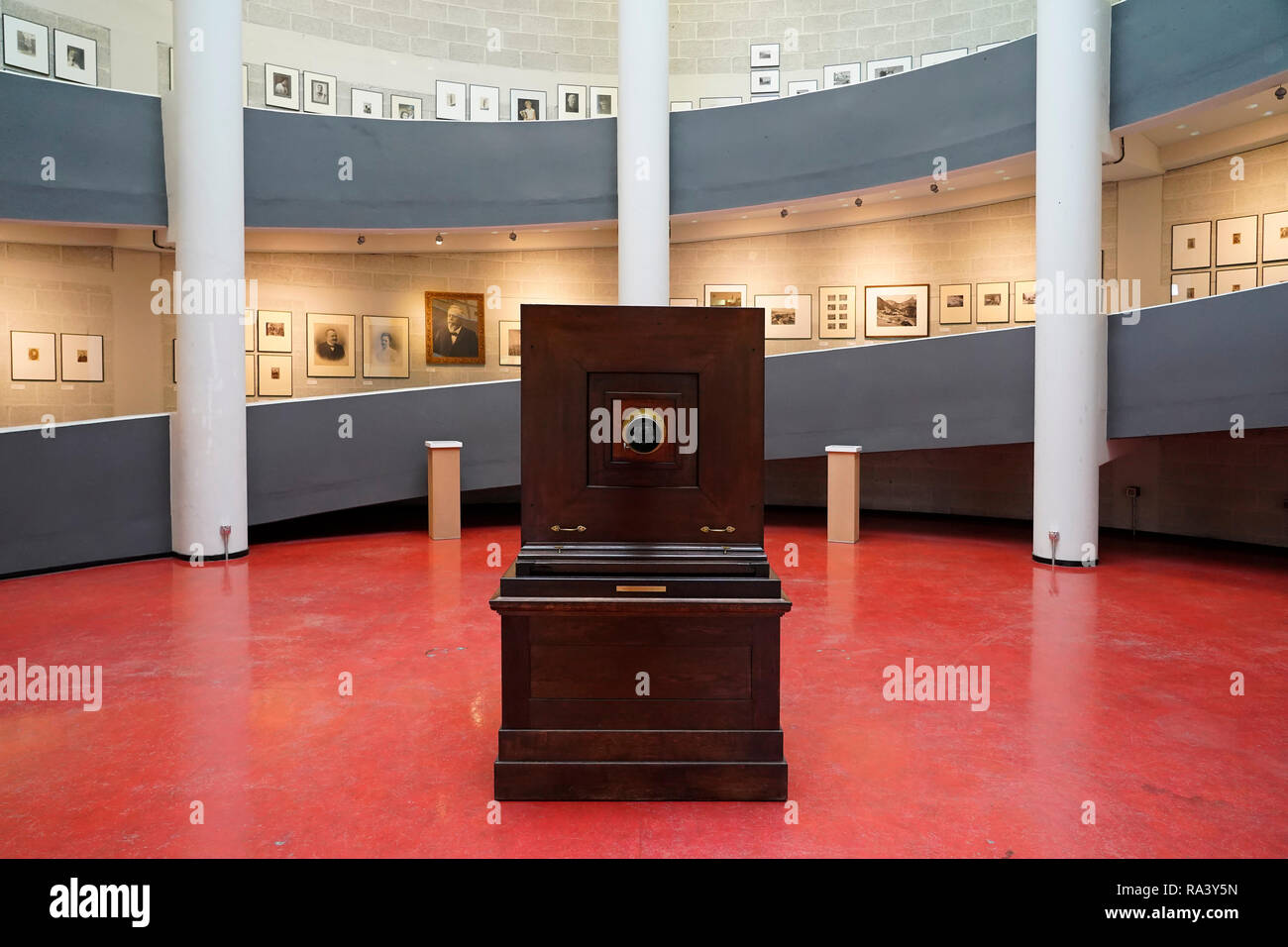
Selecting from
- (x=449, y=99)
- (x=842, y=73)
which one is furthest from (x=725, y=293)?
(x=449, y=99)

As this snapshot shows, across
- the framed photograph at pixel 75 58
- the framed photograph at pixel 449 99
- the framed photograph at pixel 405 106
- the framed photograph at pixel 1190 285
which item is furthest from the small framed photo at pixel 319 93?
the framed photograph at pixel 1190 285

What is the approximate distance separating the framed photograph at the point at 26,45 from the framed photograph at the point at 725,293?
11.4 m

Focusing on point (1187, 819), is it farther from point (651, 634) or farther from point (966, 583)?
point (966, 583)

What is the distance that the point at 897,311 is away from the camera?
1614 cm

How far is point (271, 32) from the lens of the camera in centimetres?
1543

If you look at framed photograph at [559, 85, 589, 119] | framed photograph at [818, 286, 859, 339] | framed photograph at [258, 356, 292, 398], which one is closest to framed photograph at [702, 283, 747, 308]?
framed photograph at [818, 286, 859, 339]

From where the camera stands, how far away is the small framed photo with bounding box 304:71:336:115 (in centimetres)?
1585

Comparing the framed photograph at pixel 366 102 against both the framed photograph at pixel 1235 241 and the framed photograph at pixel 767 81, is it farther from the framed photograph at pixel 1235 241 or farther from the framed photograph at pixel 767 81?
the framed photograph at pixel 1235 241

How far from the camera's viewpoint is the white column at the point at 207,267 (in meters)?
11.2

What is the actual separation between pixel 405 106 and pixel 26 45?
5.96 m

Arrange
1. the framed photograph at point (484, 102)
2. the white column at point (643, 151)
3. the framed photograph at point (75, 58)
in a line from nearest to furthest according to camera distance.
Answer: the white column at point (643, 151) → the framed photograph at point (75, 58) → the framed photograph at point (484, 102)

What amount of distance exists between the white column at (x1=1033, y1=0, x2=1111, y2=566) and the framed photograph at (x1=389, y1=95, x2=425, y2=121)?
11141 mm

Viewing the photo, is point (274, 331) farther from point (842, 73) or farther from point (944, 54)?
point (944, 54)

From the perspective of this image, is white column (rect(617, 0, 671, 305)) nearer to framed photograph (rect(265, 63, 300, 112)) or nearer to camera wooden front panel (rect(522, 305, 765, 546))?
framed photograph (rect(265, 63, 300, 112))
